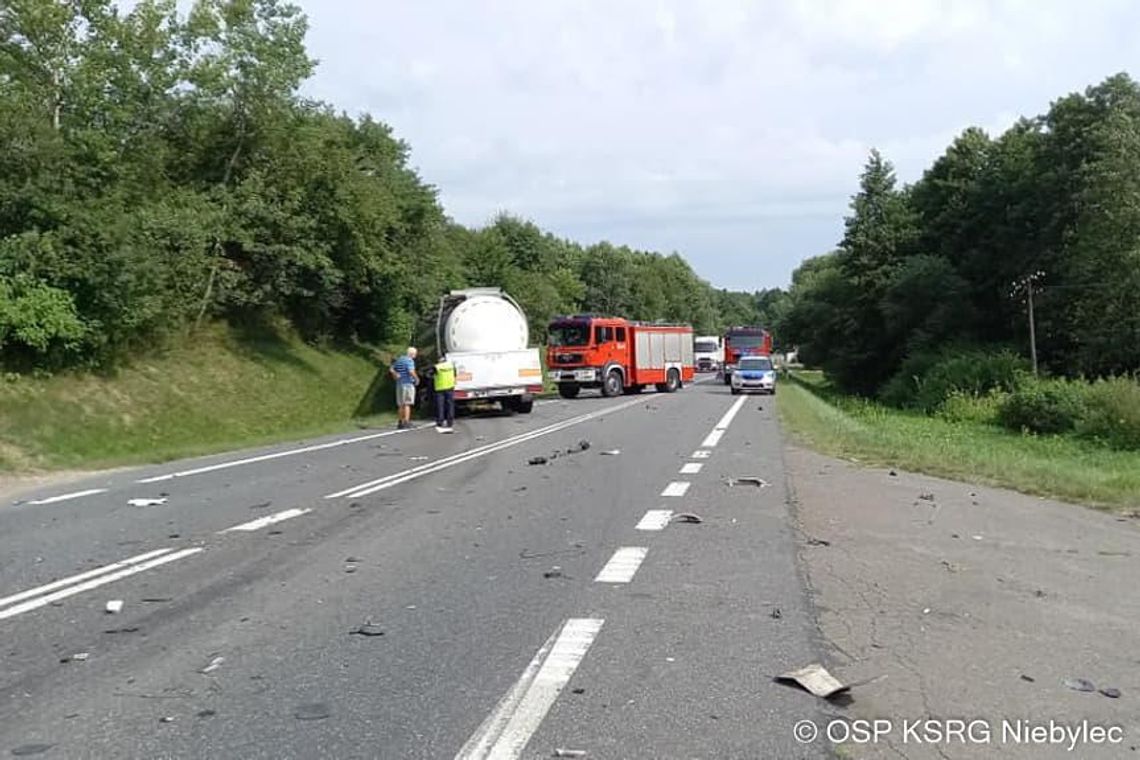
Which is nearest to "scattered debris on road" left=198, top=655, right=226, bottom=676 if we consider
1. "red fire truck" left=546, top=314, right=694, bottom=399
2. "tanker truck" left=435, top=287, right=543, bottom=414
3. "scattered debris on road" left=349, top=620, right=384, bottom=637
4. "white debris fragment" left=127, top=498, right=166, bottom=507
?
"scattered debris on road" left=349, top=620, right=384, bottom=637

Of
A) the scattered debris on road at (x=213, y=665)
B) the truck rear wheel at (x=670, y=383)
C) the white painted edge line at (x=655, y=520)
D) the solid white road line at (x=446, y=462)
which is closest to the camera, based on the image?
the scattered debris on road at (x=213, y=665)

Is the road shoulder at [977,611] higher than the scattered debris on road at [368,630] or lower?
lower

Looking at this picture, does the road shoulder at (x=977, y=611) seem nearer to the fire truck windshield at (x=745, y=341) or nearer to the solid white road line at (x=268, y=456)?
the solid white road line at (x=268, y=456)

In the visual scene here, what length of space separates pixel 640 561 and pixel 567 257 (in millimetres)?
104338

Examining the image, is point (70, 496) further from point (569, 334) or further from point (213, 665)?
point (569, 334)

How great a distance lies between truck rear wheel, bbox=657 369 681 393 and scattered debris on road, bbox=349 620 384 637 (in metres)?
41.0

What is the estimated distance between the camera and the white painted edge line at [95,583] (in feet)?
22.9

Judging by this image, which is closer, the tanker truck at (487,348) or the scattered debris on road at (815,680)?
the scattered debris on road at (815,680)

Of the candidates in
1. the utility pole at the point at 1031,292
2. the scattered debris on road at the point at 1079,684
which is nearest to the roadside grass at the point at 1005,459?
the scattered debris on road at the point at 1079,684

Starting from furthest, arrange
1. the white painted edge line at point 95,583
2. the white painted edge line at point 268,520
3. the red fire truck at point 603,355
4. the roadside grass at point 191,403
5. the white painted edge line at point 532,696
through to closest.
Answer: the red fire truck at point 603,355 → the roadside grass at point 191,403 → the white painted edge line at point 268,520 → the white painted edge line at point 95,583 → the white painted edge line at point 532,696

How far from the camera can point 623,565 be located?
8078 mm

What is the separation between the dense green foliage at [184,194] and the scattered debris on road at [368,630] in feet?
63.9

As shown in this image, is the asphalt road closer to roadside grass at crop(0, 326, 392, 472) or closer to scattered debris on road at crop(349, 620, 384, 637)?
scattered debris on road at crop(349, 620, 384, 637)

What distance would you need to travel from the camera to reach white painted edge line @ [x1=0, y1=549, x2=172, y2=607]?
731cm
